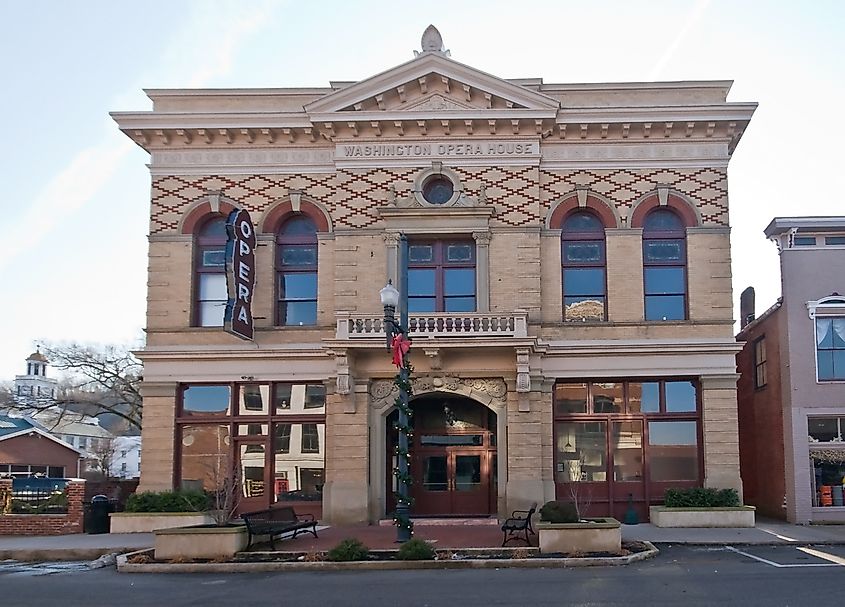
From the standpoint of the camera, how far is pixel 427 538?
20719 millimetres

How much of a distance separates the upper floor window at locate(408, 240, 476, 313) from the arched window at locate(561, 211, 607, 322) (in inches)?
104

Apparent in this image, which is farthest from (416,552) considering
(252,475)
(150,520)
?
(150,520)

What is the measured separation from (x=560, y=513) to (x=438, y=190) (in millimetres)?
11041

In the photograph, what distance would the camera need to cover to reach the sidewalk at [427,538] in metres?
20.4

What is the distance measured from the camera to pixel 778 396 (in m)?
26.0

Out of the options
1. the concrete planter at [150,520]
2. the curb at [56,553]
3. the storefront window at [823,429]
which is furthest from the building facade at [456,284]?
the curb at [56,553]

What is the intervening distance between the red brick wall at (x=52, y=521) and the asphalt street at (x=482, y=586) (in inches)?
251

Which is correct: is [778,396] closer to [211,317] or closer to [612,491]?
[612,491]

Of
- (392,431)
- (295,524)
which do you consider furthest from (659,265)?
(295,524)

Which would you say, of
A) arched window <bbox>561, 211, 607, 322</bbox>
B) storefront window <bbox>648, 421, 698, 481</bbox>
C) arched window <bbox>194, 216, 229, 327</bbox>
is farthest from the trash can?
storefront window <bbox>648, 421, 698, 481</bbox>

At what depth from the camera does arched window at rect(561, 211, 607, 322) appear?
2592cm

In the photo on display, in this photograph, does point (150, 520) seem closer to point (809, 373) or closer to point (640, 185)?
point (640, 185)

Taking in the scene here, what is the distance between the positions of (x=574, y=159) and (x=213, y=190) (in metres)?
10.4

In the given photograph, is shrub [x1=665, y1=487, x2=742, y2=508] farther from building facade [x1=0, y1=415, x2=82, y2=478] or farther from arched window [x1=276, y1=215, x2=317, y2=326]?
building facade [x1=0, y1=415, x2=82, y2=478]
